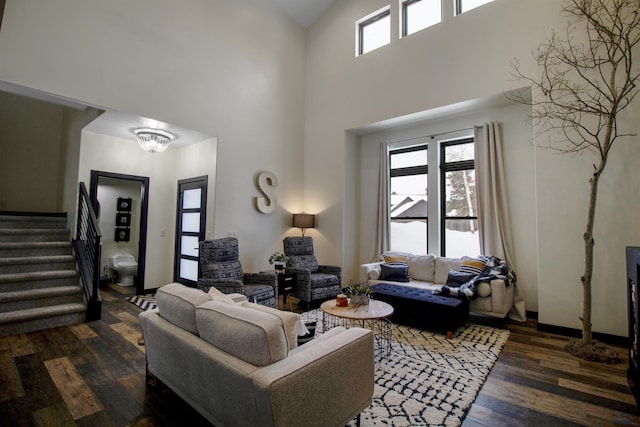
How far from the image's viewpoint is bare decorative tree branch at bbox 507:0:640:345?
3.29 m

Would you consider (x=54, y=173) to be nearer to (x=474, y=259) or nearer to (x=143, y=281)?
(x=143, y=281)

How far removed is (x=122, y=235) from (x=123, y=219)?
14.6 inches

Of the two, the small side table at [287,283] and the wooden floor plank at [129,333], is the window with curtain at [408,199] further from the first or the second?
the wooden floor plank at [129,333]

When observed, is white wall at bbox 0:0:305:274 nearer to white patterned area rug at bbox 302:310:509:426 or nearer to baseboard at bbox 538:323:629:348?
white patterned area rug at bbox 302:310:509:426

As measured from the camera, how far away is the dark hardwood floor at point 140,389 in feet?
6.66

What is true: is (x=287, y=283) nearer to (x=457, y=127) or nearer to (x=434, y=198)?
(x=434, y=198)

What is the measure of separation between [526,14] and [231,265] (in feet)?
18.1

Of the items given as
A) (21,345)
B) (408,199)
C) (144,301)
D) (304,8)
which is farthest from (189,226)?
(304,8)

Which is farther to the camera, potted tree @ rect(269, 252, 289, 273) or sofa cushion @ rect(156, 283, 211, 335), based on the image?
potted tree @ rect(269, 252, 289, 273)

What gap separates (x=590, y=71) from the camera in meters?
3.65

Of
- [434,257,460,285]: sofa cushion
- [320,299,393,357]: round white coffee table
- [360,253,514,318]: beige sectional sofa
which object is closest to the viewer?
[320,299,393,357]: round white coffee table

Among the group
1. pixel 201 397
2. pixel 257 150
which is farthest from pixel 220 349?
pixel 257 150

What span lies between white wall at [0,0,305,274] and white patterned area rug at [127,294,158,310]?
1262mm

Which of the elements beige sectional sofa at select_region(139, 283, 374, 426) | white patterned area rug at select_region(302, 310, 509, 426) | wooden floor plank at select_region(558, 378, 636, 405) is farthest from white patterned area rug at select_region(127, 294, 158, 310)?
wooden floor plank at select_region(558, 378, 636, 405)
